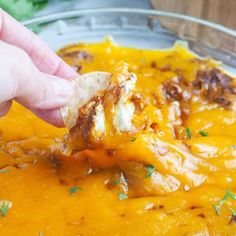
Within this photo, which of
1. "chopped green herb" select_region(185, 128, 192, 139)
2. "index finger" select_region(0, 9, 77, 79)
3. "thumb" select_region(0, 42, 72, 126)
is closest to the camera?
"thumb" select_region(0, 42, 72, 126)

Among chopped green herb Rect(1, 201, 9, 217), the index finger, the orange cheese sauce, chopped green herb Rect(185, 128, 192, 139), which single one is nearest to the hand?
the index finger

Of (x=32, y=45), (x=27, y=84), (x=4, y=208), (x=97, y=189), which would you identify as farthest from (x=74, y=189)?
(x=32, y=45)

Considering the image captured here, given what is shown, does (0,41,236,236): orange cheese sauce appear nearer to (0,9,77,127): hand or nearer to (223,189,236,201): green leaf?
(223,189,236,201): green leaf

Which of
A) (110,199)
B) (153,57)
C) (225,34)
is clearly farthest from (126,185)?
(225,34)

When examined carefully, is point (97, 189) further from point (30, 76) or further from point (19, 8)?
point (19, 8)

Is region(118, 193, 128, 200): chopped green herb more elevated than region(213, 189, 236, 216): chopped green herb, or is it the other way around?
region(213, 189, 236, 216): chopped green herb

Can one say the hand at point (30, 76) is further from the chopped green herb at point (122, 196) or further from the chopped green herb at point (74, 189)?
the chopped green herb at point (122, 196)
